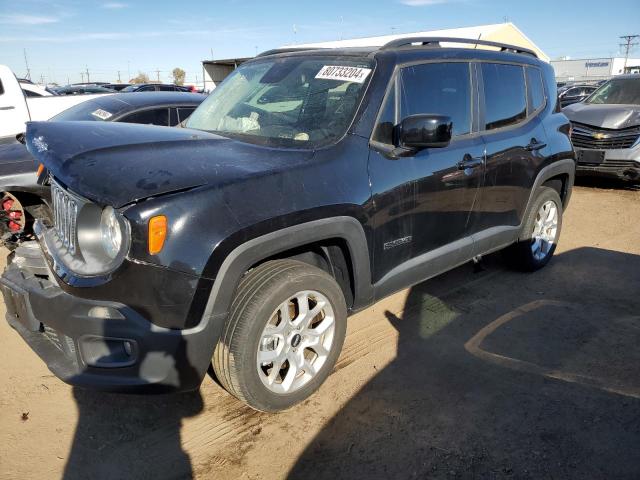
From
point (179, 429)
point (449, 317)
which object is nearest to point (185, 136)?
point (179, 429)

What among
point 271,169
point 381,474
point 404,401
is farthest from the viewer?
point 404,401

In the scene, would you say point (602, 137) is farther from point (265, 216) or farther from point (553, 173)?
point (265, 216)

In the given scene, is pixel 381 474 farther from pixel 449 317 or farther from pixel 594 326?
pixel 594 326

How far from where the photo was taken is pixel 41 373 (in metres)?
3.22

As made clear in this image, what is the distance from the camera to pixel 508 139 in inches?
160

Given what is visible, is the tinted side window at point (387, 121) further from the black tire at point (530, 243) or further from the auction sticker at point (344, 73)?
the black tire at point (530, 243)

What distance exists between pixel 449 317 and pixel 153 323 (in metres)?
2.49

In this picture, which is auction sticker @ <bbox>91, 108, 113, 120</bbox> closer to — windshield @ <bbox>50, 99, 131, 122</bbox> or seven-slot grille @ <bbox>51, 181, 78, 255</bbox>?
windshield @ <bbox>50, 99, 131, 122</bbox>

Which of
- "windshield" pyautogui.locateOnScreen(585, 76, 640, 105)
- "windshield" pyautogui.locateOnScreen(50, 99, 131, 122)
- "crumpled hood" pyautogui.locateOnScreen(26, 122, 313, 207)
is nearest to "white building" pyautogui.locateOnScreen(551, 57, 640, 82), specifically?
"windshield" pyautogui.locateOnScreen(585, 76, 640, 105)

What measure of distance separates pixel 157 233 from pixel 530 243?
12.2 ft

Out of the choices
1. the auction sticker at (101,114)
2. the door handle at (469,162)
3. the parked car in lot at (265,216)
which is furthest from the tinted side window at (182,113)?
the door handle at (469,162)

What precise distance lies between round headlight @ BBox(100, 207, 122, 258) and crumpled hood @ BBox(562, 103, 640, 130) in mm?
8721

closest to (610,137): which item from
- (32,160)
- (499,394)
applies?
(499,394)

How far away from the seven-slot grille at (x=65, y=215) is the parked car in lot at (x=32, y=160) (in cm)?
128
